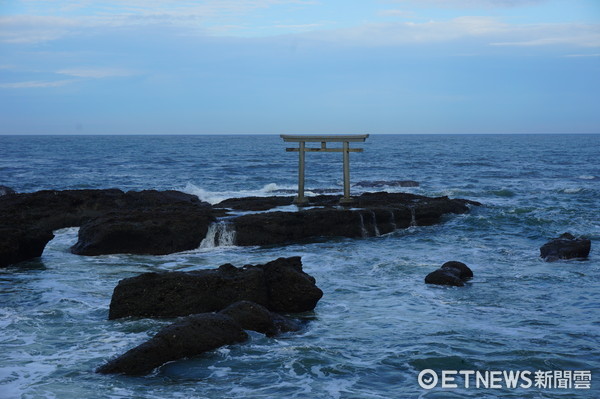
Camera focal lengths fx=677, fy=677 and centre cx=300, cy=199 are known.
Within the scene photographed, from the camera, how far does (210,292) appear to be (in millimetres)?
12133

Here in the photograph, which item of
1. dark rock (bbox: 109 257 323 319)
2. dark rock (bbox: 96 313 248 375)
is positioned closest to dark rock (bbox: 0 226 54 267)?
dark rock (bbox: 109 257 323 319)

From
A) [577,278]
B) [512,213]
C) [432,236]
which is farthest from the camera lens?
[512,213]

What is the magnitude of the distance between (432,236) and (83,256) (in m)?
10.3

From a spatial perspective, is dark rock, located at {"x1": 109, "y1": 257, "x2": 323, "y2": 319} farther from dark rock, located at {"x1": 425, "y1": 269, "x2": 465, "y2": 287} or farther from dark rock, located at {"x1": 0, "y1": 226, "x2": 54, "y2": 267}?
dark rock, located at {"x1": 0, "y1": 226, "x2": 54, "y2": 267}

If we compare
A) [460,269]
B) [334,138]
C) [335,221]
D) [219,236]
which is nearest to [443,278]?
[460,269]

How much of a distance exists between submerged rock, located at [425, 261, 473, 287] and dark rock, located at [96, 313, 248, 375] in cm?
559

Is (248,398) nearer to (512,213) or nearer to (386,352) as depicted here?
(386,352)

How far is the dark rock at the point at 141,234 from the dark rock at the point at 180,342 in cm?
834

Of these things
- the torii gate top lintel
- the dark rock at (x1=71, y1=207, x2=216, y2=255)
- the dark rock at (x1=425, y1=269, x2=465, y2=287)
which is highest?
the torii gate top lintel

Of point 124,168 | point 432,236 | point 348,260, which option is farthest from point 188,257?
point 124,168

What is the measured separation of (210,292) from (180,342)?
2588 millimetres

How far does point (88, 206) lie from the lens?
2228 cm

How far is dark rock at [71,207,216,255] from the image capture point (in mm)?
17938

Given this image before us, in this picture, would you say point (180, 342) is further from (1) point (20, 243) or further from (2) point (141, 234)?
(2) point (141, 234)
